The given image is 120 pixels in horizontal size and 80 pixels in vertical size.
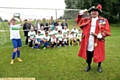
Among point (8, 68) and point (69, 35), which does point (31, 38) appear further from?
point (8, 68)

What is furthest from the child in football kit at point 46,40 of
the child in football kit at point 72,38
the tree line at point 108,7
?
the tree line at point 108,7

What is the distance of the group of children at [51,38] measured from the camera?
439 inches

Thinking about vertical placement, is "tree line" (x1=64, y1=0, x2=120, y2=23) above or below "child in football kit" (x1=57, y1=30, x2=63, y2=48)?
above

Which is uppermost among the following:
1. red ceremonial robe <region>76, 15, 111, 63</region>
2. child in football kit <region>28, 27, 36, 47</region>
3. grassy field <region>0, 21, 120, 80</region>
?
red ceremonial robe <region>76, 15, 111, 63</region>

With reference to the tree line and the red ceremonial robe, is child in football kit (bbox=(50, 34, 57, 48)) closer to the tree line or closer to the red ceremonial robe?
the red ceremonial robe

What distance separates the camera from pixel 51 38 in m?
11.3

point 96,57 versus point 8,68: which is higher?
point 96,57

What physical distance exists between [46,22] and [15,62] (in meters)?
5.81

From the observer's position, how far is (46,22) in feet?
42.8

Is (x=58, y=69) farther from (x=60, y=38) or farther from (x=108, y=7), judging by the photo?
(x=108, y=7)

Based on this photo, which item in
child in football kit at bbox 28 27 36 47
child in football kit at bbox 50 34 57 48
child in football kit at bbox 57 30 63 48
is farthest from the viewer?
child in football kit at bbox 57 30 63 48

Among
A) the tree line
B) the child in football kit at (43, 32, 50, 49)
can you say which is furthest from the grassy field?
the tree line

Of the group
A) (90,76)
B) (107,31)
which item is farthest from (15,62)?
(107,31)

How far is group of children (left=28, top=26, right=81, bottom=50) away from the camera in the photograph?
11.2 m
